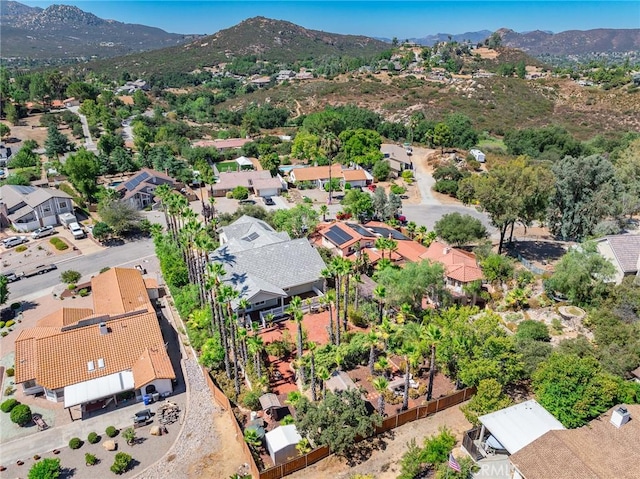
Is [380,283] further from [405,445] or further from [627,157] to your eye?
[627,157]

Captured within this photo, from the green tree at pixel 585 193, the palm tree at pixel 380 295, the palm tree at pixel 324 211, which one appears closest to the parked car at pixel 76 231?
the palm tree at pixel 324 211

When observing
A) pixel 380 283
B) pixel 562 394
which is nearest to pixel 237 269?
pixel 380 283

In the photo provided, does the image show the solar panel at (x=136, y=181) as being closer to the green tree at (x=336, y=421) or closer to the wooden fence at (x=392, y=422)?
the green tree at (x=336, y=421)

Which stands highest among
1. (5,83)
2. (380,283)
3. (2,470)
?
(5,83)

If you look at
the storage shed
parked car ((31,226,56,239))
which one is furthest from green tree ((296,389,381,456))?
parked car ((31,226,56,239))

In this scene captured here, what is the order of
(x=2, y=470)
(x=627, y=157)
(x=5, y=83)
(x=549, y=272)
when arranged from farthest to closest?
1. (x=5, y=83)
2. (x=627, y=157)
3. (x=549, y=272)
4. (x=2, y=470)

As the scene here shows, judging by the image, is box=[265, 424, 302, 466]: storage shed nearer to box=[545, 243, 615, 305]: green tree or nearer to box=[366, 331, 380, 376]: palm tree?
box=[366, 331, 380, 376]: palm tree

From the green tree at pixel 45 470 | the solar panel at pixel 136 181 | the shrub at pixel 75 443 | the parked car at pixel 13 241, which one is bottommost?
the shrub at pixel 75 443
